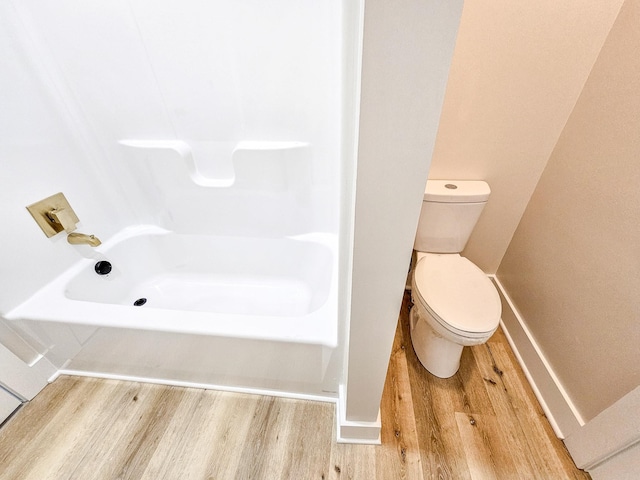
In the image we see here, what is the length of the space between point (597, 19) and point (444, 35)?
1164mm

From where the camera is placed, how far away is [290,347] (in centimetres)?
93

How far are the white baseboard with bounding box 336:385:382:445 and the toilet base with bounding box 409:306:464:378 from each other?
0.41m

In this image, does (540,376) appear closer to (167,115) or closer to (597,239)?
(597,239)

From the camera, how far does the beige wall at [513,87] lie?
3.22ft

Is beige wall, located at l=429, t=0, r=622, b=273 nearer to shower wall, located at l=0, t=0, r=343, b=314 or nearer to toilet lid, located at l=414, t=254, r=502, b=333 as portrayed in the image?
toilet lid, located at l=414, t=254, r=502, b=333

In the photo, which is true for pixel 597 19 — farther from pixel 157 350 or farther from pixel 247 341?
pixel 157 350

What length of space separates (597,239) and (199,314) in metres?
1.49

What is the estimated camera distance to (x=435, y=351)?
47.8 inches

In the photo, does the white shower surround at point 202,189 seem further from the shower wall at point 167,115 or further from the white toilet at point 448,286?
the white toilet at point 448,286

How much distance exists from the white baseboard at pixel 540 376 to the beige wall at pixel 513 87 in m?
0.56

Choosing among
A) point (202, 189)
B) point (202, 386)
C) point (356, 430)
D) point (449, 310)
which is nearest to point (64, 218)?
point (202, 189)

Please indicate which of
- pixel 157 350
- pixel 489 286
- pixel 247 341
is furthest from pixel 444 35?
pixel 157 350

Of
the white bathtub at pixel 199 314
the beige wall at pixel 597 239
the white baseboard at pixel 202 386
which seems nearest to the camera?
the beige wall at pixel 597 239

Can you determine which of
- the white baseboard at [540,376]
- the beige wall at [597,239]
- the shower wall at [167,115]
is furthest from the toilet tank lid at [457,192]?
the white baseboard at [540,376]
